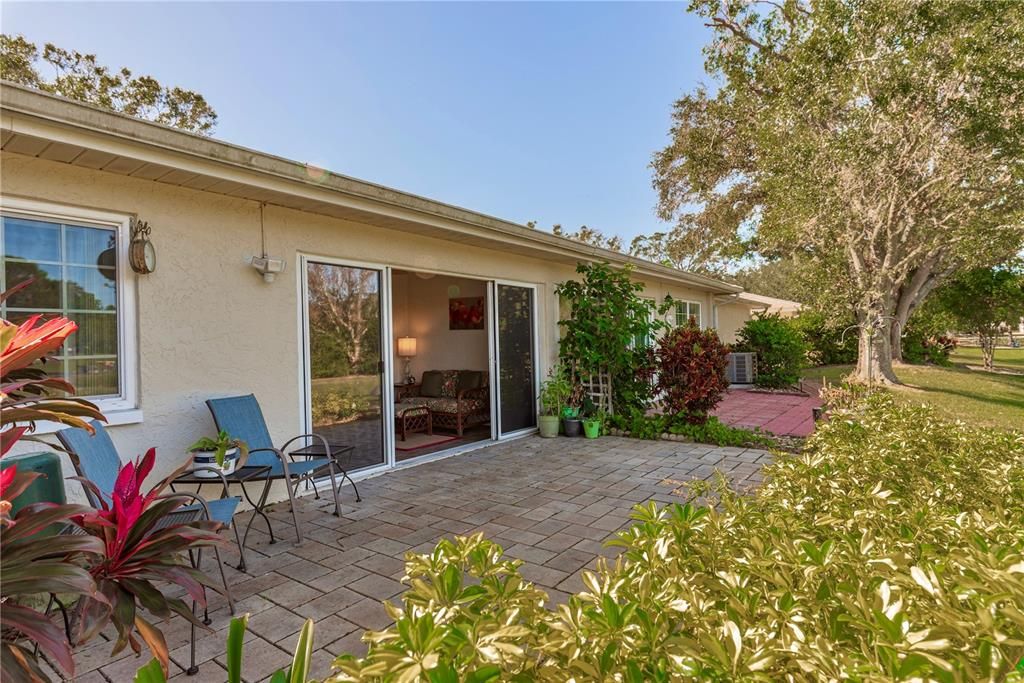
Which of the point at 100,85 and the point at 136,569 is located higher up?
the point at 100,85

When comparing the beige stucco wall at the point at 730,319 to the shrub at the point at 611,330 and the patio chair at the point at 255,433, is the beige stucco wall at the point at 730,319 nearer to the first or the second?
the shrub at the point at 611,330

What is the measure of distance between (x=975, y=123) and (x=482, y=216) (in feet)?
24.1

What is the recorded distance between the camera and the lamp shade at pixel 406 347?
9289 millimetres

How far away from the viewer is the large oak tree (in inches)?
286

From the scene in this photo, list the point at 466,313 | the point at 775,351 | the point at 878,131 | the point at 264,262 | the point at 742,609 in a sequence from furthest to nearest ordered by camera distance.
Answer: the point at 775,351 < the point at 466,313 < the point at 878,131 < the point at 264,262 < the point at 742,609

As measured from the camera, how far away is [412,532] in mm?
Result: 3656

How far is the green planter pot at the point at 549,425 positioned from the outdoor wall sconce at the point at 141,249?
193 inches

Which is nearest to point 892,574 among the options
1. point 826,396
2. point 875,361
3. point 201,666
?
point 201,666

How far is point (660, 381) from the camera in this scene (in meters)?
7.23

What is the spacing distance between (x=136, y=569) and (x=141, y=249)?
9.73 feet

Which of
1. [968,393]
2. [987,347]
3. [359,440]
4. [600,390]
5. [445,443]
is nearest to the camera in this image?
[359,440]

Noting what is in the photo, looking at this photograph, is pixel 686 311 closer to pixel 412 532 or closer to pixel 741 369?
pixel 741 369

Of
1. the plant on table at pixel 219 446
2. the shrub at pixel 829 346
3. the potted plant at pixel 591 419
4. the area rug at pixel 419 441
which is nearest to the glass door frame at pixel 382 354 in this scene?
the plant on table at pixel 219 446

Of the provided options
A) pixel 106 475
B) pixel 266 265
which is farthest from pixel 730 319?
pixel 106 475
